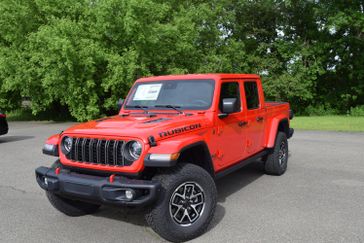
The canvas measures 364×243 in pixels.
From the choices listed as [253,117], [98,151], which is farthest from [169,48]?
[98,151]

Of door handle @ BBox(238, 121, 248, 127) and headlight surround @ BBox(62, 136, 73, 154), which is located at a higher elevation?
headlight surround @ BBox(62, 136, 73, 154)

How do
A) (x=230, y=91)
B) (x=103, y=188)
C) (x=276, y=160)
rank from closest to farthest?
(x=103, y=188)
(x=230, y=91)
(x=276, y=160)

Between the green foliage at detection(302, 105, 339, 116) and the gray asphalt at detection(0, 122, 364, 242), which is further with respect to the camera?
the green foliage at detection(302, 105, 339, 116)

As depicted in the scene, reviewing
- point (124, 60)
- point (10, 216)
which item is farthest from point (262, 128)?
point (124, 60)

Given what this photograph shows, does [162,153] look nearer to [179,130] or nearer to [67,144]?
[179,130]

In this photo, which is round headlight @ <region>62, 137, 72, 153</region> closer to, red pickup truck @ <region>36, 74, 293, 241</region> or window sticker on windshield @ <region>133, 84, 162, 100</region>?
red pickup truck @ <region>36, 74, 293, 241</region>

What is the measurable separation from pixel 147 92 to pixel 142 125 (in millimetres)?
1382

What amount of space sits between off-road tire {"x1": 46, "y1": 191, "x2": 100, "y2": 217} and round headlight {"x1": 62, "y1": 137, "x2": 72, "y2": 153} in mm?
626

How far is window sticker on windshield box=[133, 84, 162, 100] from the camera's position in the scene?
5556mm

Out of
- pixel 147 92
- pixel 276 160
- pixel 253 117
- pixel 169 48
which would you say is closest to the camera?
pixel 147 92

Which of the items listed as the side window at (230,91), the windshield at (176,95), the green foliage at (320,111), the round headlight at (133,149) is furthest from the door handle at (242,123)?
the green foliage at (320,111)

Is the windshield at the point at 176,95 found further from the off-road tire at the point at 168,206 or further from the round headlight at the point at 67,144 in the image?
the round headlight at the point at 67,144

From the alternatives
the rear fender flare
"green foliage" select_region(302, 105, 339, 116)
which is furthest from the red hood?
"green foliage" select_region(302, 105, 339, 116)

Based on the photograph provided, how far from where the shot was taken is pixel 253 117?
19.6 feet
